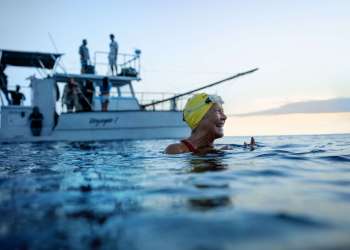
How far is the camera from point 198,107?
488cm

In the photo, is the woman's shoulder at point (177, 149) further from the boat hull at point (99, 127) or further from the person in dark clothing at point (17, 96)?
the person in dark clothing at point (17, 96)

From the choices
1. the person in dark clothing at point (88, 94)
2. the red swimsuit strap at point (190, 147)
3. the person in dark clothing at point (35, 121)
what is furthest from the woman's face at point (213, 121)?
the person in dark clothing at point (35, 121)

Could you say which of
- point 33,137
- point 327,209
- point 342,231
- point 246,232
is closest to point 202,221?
point 246,232

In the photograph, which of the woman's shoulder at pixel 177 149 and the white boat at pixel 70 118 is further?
the white boat at pixel 70 118

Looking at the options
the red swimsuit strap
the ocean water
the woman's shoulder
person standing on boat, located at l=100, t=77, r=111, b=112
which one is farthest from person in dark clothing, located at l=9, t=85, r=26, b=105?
the ocean water

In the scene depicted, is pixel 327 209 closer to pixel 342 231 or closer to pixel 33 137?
pixel 342 231

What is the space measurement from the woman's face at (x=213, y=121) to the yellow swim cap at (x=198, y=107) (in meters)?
0.06

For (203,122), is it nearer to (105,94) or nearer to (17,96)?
(105,94)

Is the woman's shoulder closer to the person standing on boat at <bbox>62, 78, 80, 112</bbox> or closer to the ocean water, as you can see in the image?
the ocean water

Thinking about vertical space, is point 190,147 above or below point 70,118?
below

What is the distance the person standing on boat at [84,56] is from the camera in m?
16.8

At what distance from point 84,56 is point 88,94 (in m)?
1.86

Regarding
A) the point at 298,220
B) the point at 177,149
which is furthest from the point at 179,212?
the point at 177,149

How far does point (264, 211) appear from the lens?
67.1 inches
